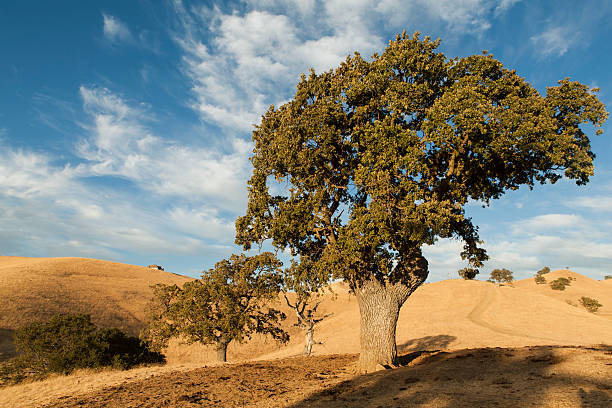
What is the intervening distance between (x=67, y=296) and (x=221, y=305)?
41.5 meters

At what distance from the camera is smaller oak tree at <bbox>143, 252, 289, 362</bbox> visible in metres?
23.0

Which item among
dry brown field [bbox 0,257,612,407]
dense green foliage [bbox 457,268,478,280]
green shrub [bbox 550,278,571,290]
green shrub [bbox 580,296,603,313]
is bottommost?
dry brown field [bbox 0,257,612,407]

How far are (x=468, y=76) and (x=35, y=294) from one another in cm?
6011

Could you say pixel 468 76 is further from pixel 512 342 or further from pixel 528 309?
pixel 528 309

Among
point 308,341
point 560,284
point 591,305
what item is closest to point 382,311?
point 308,341

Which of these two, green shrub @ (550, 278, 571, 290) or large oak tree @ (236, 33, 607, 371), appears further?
green shrub @ (550, 278, 571, 290)

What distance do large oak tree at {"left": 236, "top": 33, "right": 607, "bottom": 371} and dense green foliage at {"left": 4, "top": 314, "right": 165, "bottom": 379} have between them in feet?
37.9

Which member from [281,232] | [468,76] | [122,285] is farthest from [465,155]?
[122,285]

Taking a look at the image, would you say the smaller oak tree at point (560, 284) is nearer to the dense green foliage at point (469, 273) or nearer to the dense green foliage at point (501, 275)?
the dense green foliage at point (501, 275)

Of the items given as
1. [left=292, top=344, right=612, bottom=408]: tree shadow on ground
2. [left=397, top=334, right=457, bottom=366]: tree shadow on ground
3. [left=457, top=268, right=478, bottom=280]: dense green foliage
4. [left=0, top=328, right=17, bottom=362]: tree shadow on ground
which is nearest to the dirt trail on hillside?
[left=397, top=334, right=457, bottom=366]: tree shadow on ground

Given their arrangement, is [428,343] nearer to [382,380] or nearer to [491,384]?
[382,380]

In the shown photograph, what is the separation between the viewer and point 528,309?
2071 inches

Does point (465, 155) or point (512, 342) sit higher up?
point (465, 155)

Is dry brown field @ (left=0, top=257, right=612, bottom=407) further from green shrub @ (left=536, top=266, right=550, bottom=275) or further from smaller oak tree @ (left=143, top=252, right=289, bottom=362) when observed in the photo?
green shrub @ (left=536, top=266, right=550, bottom=275)
